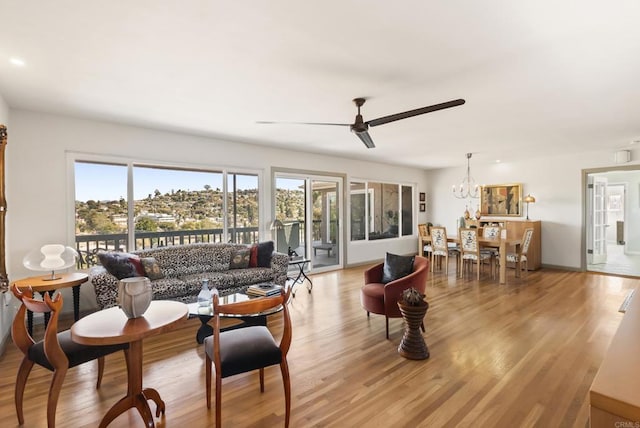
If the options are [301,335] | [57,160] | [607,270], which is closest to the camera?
[301,335]

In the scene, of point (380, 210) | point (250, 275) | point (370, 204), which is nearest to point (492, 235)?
point (380, 210)

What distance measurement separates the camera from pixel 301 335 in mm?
3486

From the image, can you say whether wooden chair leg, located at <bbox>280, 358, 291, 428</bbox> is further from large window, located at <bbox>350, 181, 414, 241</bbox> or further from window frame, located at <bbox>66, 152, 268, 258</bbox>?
large window, located at <bbox>350, 181, 414, 241</bbox>

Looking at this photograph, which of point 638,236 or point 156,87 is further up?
point 156,87

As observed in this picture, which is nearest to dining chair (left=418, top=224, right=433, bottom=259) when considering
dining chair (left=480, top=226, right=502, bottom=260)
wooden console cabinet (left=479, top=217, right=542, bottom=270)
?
dining chair (left=480, top=226, right=502, bottom=260)

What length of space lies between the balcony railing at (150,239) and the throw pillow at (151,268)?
78 centimetres

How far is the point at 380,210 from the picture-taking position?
8367 mm

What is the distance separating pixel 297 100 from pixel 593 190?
7.00 m

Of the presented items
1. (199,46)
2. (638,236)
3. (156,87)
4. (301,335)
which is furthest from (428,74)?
(638,236)

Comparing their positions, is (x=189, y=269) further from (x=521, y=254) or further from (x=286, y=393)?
(x=521, y=254)

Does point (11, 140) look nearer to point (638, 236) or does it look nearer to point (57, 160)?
point (57, 160)

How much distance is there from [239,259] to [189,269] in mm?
700

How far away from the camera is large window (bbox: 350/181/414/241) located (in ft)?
25.4

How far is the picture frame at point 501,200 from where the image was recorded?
25.3ft
